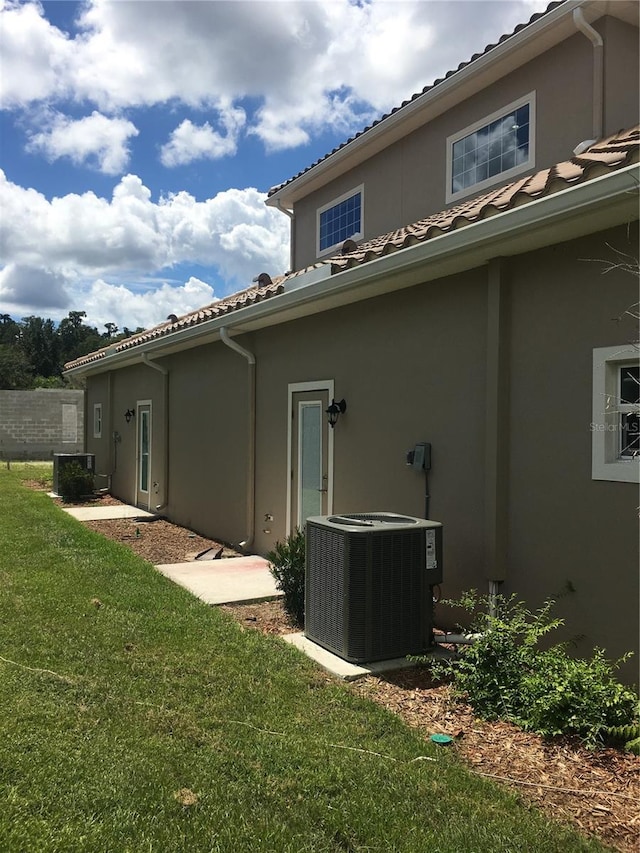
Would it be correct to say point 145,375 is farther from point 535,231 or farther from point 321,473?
point 535,231

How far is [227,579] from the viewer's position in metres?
7.33

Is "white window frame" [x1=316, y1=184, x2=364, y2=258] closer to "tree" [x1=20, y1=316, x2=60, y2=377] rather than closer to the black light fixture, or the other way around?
the black light fixture

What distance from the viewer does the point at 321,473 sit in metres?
7.48

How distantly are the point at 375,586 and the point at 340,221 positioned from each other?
687 cm

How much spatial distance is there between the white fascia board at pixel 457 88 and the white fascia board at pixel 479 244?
2858mm

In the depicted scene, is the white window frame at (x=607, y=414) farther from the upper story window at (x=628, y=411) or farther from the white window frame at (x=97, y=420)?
the white window frame at (x=97, y=420)

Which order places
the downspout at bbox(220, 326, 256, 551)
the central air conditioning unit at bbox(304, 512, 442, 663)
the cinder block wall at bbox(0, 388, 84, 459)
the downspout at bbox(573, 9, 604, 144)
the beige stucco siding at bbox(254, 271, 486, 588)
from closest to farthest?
the central air conditioning unit at bbox(304, 512, 442, 663), the beige stucco siding at bbox(254, 271, 486, 588), the downspout at bbox(573, 9, 604, 144), the downspout at bbox(220, 326, 256, 551), the cinder block wall at bbox(0, 388, 84, 459)

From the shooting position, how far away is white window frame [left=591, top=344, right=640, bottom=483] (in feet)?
13.6

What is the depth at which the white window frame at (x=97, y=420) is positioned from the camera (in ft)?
58.0

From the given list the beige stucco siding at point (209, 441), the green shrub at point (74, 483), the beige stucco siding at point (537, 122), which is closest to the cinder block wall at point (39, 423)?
the green shrub at point (74, 483)

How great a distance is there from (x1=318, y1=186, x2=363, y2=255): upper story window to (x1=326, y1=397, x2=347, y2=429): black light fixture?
3.40 m

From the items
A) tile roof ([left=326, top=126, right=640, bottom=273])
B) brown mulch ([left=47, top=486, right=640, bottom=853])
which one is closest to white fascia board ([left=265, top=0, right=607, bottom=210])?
tile roof ([left=326, top=126, right=640, bottom=273])

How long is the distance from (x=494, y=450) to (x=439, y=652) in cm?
154

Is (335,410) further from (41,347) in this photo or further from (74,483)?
(41,347)
